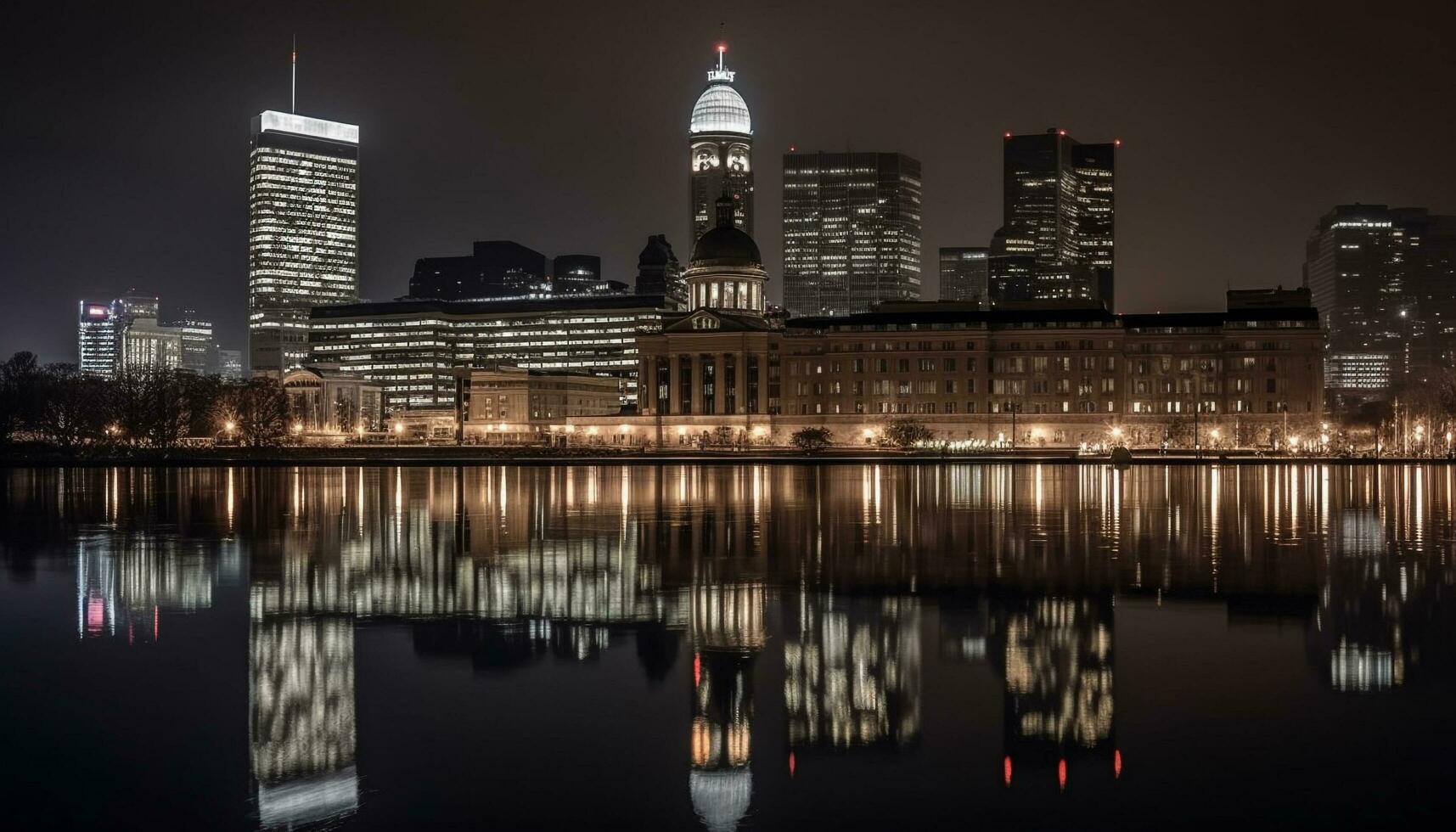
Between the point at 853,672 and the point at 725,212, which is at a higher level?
the point at 725,212

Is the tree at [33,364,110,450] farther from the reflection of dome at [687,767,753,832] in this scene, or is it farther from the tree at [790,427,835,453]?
the reflection of dome at [687,767,753,832]

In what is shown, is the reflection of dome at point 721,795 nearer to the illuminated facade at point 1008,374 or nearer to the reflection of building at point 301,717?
the reflection of building at point 301,717

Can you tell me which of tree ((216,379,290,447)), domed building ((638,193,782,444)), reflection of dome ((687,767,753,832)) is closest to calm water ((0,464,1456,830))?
reflection of dome ((687,767,753,832))

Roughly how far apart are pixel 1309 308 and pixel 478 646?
158066 mm

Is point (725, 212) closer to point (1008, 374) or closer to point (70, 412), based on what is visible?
point (1008, 374)

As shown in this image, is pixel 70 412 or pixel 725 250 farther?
pixel 725 250

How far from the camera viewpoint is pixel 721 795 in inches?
538

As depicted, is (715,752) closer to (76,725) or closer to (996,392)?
(76,725)

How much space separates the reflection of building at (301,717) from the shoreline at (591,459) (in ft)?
302

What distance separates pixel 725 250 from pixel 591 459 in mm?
65597

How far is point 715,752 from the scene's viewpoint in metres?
15.3

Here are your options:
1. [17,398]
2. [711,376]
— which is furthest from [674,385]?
[17,398]

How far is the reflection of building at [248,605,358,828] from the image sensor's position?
1366 centimetres

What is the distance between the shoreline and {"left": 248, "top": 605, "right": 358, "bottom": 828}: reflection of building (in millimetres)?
92121
